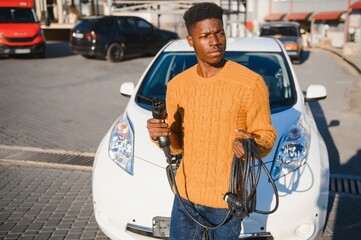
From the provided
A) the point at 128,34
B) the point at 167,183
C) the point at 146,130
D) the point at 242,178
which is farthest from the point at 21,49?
the point at 242,178

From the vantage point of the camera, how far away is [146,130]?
11.2 ft

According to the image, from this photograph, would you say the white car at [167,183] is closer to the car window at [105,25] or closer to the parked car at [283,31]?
the car window at [105,25]

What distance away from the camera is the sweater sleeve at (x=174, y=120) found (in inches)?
84.2

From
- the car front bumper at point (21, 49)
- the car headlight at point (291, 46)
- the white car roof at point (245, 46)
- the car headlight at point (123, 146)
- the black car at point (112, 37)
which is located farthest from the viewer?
the car headlight at point (291, 46)

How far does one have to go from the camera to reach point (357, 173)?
494 cm

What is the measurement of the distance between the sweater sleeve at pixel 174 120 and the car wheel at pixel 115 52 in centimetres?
1367

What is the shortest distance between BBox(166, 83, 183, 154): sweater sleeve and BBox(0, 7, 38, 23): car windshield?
14903mm

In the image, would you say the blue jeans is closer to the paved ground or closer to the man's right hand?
the man's right hand

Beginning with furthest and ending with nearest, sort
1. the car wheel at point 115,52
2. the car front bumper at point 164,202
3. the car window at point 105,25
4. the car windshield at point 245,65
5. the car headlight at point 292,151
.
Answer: the car wheel at point 115,52 < the car window at point 105,25 < the car windshield at point 245,65 < the car headlight at point 292,151 < the car front bumper at point 164,202

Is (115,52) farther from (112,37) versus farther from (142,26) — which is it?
(142,26)

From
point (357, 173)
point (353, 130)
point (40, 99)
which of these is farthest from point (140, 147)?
point (40, 99)

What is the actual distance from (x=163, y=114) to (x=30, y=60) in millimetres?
15164

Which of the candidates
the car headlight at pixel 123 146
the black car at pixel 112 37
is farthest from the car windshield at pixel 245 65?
the black car at pixel 112 37

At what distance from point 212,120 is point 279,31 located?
16324 mm
